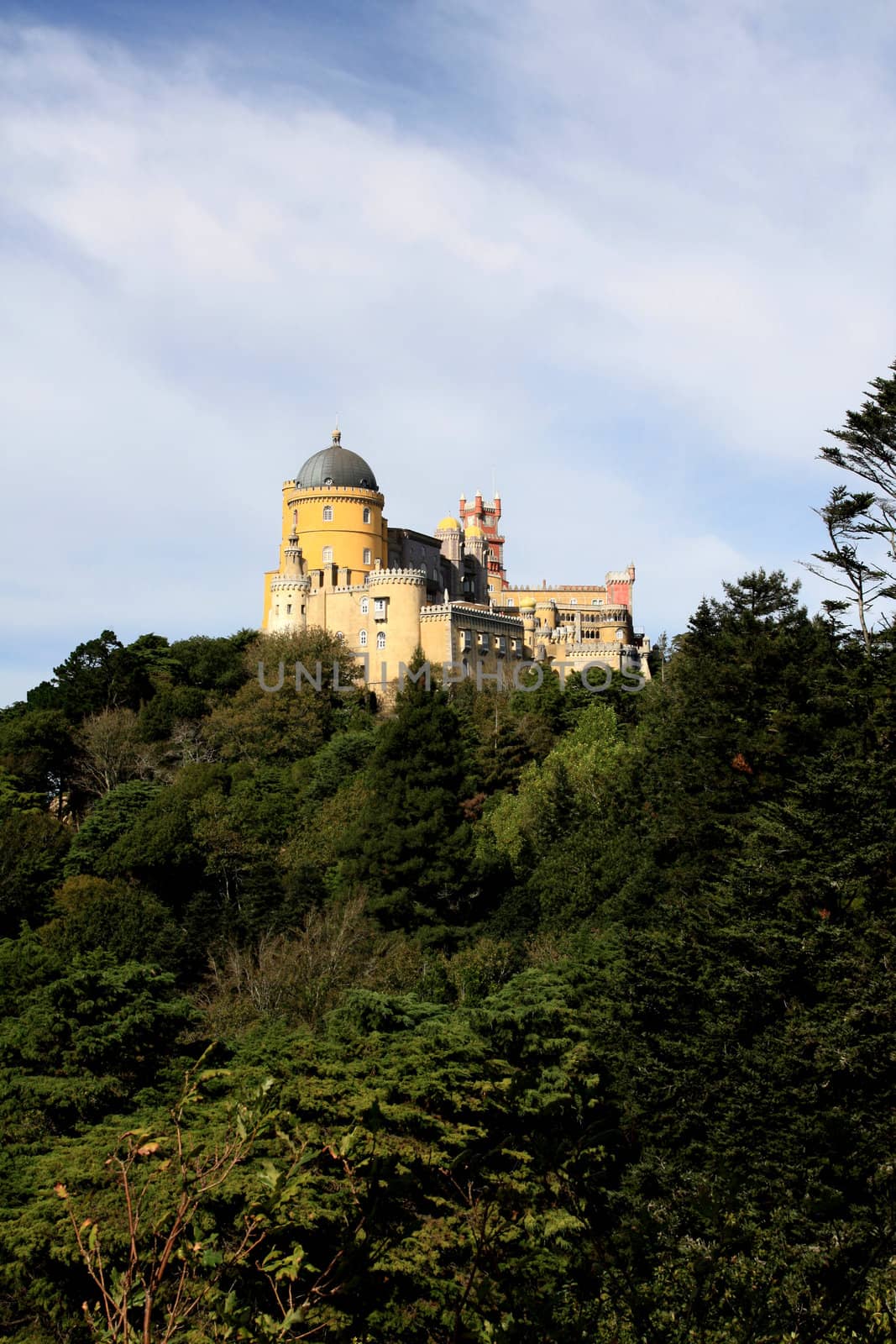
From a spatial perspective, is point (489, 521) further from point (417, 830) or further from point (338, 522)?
point (417, 830)

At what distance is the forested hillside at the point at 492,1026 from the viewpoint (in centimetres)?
645

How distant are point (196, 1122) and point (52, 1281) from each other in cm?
313

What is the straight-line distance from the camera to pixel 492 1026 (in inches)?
1005

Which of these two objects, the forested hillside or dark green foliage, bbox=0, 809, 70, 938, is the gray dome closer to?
the forested hillside

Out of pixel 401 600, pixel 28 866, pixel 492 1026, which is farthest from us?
pixel 401 600

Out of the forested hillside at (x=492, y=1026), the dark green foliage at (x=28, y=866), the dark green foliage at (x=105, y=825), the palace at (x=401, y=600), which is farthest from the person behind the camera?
the palace at (x=401, y=600)

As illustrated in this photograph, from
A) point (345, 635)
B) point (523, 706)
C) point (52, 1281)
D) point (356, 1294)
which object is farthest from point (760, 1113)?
point (345, 635)

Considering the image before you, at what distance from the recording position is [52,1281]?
1767cm

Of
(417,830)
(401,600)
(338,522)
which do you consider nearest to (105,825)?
(417,830)

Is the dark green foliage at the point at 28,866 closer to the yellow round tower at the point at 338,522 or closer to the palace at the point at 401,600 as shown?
the palace at the point at 401,600

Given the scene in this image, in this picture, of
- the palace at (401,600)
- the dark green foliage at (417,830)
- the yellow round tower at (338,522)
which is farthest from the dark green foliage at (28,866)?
the yellow round tower at (338,522)

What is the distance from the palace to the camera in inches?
2484

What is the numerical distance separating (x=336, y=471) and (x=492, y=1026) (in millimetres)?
47030

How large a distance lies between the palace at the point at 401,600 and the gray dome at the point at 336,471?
60mm
